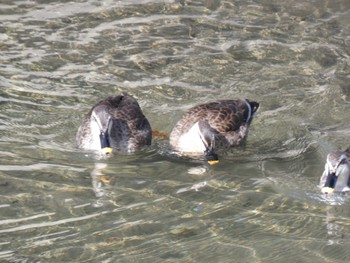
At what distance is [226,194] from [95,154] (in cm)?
180

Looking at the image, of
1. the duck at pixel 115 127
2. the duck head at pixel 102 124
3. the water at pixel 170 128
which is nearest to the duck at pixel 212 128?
the water at pixel 170 128

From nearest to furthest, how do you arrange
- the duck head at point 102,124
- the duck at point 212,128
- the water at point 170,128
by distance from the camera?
the water at point 170,128, the duck head at point 102,124, the duck at point 212,128

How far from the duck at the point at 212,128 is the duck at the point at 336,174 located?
136 cm

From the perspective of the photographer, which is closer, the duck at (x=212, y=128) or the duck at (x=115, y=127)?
the duck at (x=115, y=127)

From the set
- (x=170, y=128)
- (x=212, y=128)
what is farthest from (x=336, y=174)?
(x=170, y=128)

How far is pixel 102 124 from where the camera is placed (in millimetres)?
10031

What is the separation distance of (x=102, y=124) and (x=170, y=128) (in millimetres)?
1123

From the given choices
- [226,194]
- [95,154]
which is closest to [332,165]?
[226,194]

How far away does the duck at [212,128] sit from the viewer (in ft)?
33.5

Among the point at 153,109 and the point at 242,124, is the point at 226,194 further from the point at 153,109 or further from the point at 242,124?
the point at 153,109

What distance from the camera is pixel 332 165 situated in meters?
9.07

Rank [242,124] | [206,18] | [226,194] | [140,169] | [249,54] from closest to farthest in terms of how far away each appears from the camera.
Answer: [226,194] < [140,169] < [242,124] < [249,54] < [206,18]

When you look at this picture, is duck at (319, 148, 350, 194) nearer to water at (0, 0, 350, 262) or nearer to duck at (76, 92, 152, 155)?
water at (0, 0, 350, 262)

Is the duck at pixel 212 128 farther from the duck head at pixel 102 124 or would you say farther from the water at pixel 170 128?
the duck head at pixel 102 124
